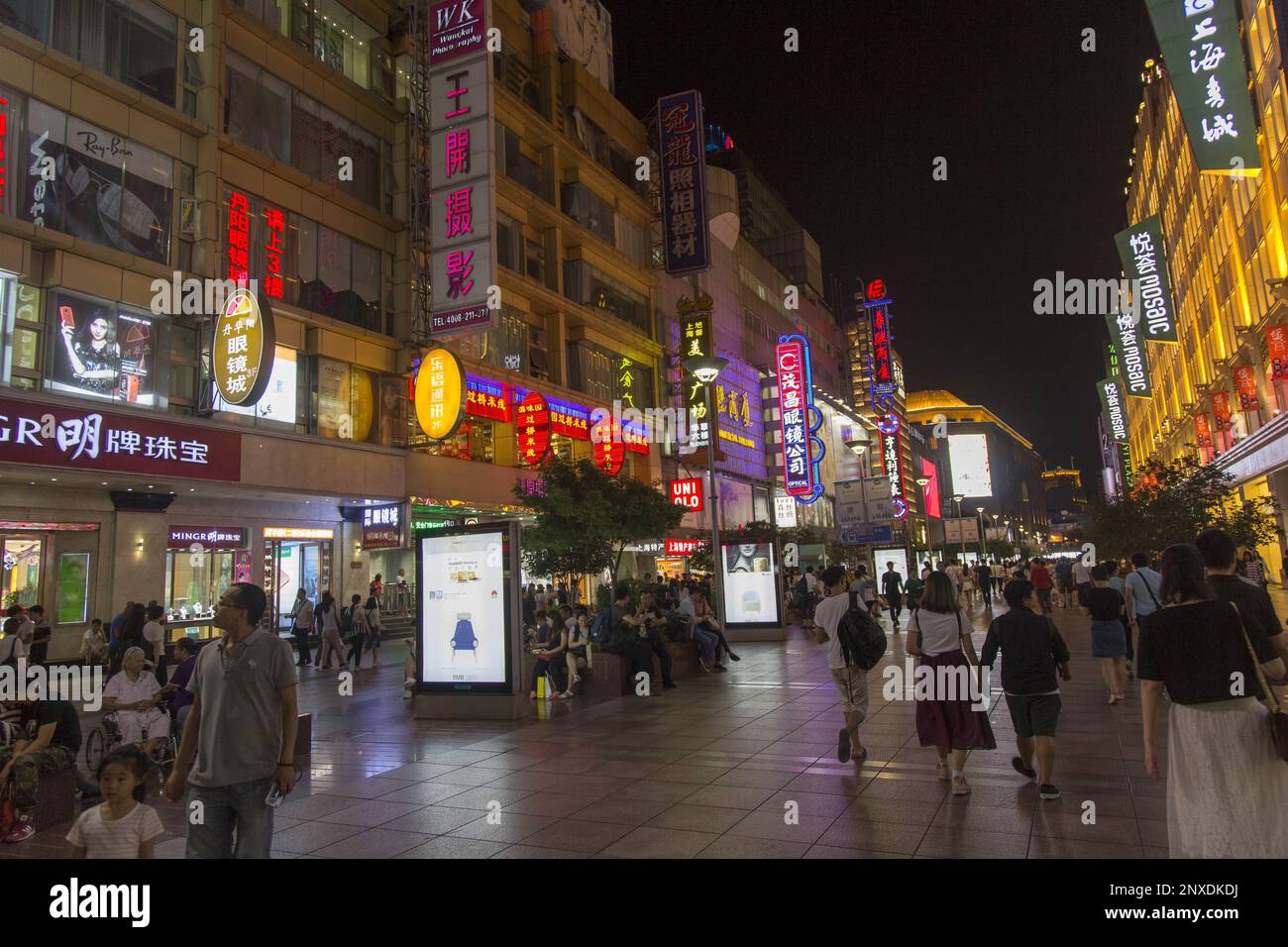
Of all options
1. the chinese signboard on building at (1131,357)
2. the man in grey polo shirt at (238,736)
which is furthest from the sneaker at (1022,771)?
the chinese signboard on building at (1131,357)

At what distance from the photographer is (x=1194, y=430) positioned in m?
42.1

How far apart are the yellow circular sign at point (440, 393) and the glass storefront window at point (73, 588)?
937 cm

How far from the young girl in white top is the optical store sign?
48.4 feet

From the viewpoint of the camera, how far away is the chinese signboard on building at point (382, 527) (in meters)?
23.8

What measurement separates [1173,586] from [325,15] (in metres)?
29.4

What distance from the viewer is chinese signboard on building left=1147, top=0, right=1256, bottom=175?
68.8 ft

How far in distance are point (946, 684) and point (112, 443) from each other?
57.1 ft

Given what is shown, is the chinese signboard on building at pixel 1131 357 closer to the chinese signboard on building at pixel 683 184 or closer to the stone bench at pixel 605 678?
the chinese signboard on building at pixel 683 184

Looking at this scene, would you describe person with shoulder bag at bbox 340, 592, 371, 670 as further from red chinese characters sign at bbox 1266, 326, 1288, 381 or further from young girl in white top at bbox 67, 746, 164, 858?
red chinese characters sign at bbox 1266, 326, 1288, 381

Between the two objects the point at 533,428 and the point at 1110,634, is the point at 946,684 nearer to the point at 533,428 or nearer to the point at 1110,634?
the point at 1110,634

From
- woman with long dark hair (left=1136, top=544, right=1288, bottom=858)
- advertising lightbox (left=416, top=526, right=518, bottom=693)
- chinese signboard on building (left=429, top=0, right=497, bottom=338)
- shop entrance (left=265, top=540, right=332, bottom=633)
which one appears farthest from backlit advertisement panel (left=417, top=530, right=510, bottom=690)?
shop entrance (left=265, top=540, right=332, bottom=633)

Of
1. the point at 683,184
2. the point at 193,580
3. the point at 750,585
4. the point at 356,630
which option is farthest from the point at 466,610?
the point at 683,184

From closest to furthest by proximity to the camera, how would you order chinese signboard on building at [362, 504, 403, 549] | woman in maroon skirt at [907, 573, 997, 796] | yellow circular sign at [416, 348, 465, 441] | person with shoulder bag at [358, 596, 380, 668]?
woman in maroon skirt at [907, 573, 997, 796], person with shoulder bag at [358, 596, 380, 668], chinese signboard on building at [362, 504, 403, 549], yellow circular sign at [416, 348, 465, 441]
